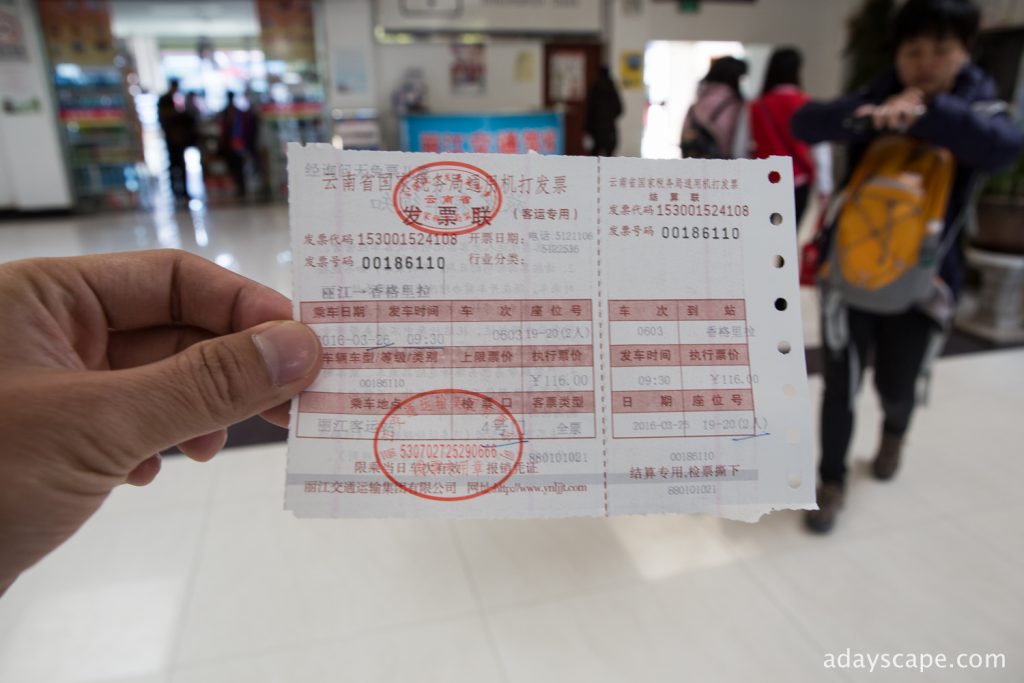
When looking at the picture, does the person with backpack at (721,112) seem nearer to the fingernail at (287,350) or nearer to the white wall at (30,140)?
the fingernail at (287,350)

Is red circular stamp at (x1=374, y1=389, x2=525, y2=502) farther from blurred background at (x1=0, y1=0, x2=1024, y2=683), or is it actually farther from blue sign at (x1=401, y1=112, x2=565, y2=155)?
blue sign at (x1=401, y1=112, x2=565, y2=155)

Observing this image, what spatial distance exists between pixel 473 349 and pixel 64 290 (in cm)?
46

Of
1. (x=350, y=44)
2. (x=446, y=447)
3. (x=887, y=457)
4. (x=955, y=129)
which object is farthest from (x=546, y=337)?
(x=350, y=44)

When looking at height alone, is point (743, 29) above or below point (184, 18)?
below

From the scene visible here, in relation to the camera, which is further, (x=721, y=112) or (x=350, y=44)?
(x=350, y=44)

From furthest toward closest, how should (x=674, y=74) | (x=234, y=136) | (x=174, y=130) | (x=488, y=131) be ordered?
(x=674, y=74) → (x=234, y=136) → (x=174, y=130) → (x=488, y=131)

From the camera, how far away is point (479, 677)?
4.02ft

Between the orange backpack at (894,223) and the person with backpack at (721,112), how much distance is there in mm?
970

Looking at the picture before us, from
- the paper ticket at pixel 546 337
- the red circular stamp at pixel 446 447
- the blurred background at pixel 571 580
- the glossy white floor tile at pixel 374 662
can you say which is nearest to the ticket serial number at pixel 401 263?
the paper ticket at pixel 546 337

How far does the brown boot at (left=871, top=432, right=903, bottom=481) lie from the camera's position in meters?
1.85

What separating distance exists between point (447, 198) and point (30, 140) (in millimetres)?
8180

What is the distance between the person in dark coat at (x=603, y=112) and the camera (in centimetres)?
559

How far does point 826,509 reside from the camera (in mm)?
1662

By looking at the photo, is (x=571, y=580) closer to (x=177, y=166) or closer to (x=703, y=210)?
(x=703, y=210)
